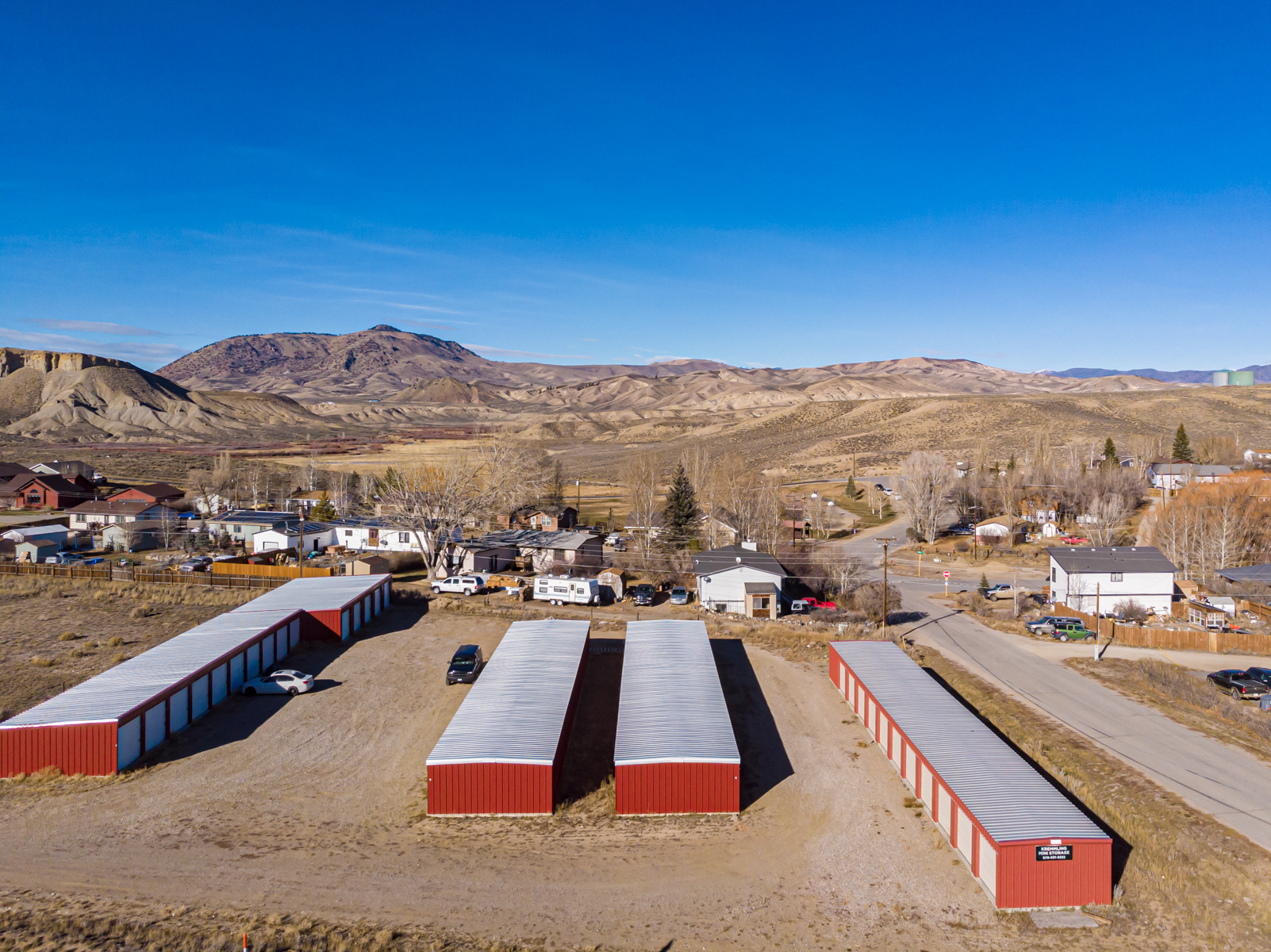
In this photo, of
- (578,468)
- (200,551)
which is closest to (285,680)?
(200,551)

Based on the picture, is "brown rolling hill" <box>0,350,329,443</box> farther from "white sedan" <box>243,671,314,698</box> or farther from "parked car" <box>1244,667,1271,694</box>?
"parked car" <box>1244,667,1271,694</box>

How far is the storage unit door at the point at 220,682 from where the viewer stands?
2477 centimetres

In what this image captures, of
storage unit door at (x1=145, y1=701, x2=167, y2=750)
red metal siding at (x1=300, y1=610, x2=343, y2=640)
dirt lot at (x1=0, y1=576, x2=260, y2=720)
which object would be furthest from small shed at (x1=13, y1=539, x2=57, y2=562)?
storage unit door at (x1=145, y1=701, x2=167, y2=750)

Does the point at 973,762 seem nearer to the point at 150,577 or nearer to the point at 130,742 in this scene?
the point at 130,742

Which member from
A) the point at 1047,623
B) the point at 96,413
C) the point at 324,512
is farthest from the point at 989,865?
the point at 96,413

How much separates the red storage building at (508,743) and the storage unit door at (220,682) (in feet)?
29.2

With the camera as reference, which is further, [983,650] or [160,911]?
[983,650]

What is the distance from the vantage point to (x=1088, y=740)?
22.5m

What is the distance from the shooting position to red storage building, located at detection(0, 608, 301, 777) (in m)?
19.8

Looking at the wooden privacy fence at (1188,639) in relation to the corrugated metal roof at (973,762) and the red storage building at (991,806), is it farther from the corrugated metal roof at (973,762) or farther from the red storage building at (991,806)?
the red storage building at (991,806)

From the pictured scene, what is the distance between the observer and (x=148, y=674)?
23516 mm

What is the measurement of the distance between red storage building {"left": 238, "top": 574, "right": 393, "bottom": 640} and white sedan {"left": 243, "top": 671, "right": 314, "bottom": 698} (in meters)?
5.58

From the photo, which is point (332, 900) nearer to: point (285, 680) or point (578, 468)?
point (285, 680)

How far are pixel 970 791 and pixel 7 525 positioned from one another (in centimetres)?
7018
